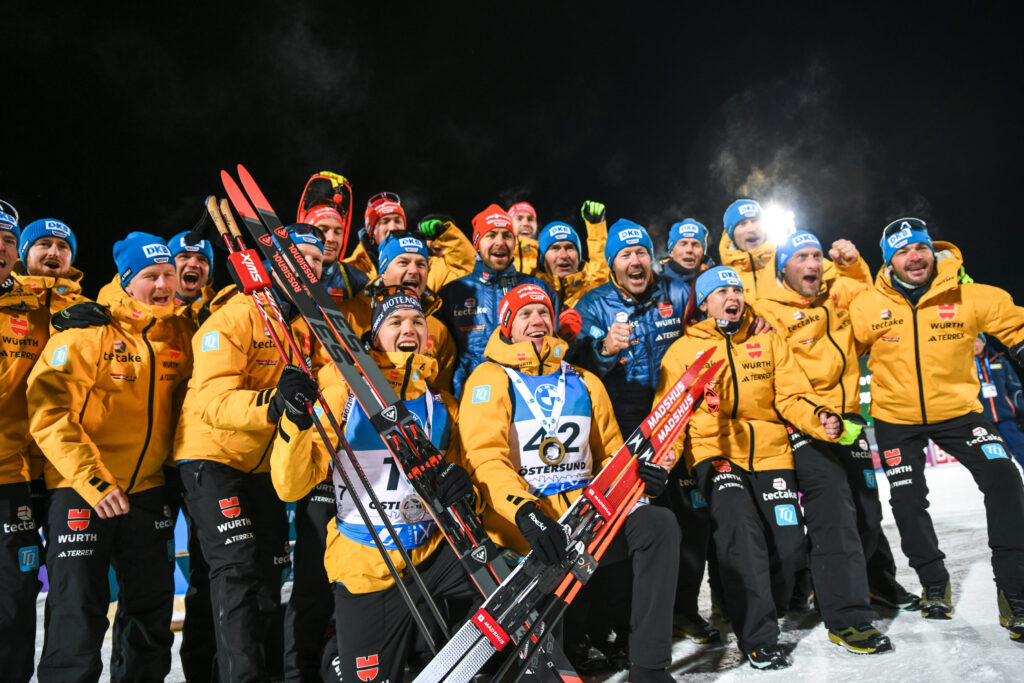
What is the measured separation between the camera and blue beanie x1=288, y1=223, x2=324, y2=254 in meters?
4.07

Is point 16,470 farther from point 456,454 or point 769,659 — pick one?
point 769,659

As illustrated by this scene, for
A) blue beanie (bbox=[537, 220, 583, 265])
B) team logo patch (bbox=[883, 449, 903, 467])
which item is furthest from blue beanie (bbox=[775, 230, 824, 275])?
blue beanie (bbox=[537, 220, 583, 265])

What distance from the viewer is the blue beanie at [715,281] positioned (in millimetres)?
4242

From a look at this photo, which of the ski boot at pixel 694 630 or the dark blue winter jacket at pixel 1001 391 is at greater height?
the dark blue winter jacket at pixel 1001 391

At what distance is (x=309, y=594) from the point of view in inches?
146

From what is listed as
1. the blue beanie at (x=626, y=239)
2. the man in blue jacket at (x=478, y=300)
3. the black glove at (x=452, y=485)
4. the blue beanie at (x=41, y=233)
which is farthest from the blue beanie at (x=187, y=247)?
the black glove at (x=452, y=485)

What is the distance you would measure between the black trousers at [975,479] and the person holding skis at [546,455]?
204 centimetres

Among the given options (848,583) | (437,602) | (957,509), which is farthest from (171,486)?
(957,509)

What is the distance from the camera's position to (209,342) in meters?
3.44

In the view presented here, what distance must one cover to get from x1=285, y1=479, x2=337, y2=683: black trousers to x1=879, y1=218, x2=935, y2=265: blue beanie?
404cm

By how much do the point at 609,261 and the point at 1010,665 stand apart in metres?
3.28

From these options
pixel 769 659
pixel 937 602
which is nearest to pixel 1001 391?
pixel 937 602

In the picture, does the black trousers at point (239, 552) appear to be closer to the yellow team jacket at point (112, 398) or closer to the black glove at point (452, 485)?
the yellow team jacket at point (112, 398)

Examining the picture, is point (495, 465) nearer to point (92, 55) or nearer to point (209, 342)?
point (209, 342)
